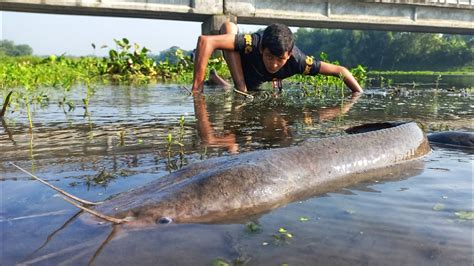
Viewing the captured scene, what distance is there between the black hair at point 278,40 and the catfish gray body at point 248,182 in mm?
2746

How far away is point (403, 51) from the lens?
7225cm

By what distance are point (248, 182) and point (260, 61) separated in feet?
14.9

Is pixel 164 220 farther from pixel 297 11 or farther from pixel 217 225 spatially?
pixel 297 11

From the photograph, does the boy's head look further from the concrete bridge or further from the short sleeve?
the concrete bridge

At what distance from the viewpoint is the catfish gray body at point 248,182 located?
1841 millimetres

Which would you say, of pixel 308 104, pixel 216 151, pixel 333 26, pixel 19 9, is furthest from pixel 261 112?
pixel 333 26

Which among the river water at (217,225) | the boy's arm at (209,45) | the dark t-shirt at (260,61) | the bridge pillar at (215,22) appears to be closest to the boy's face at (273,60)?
the dark t-shirt at (260,61)

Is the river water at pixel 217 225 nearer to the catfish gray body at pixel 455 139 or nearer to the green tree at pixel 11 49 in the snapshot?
the catfish gray body at pixel 455 139

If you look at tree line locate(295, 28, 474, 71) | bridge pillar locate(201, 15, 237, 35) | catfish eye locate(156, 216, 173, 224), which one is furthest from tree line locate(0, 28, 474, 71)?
catfish eye locate(156, 216, 173, 224)

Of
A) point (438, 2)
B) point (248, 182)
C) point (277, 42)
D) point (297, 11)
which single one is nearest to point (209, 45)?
point (277, 42)

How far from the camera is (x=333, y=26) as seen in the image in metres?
28.0

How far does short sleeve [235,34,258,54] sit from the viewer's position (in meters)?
6.31

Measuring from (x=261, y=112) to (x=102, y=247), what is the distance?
4.10m

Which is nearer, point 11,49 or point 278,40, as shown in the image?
point 278,40
